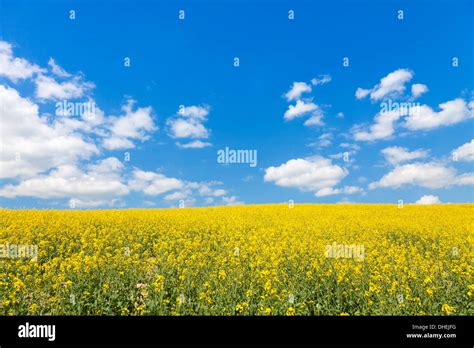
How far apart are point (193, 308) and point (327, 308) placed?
9.45ft

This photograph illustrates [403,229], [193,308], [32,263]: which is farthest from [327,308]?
[403,229]

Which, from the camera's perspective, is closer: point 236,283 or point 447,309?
point 447,309

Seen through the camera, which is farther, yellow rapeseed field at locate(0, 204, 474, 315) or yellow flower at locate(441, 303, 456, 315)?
yellow rapeseed field at locate(0, 204, 474, 315)

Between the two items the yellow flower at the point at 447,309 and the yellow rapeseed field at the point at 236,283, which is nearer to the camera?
the yellow flower at the point at 447,309
